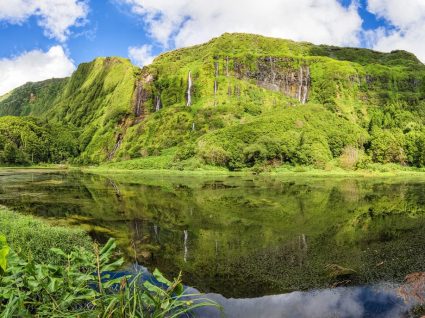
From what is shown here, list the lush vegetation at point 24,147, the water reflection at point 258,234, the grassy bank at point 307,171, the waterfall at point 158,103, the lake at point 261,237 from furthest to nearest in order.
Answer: the waterfall at point 158,103, the lush vegetation at point 24,147, the grassy bank at point 307,171, the water reflection at point 258,234, the lake at point 261,237

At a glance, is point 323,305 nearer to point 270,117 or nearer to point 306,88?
point 270,117

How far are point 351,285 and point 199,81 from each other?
570 feet

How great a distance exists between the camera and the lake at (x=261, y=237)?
16969 mm

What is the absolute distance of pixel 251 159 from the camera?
108 metres

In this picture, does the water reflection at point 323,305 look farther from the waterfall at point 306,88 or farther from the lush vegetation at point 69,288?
the waterfall at point 306,88

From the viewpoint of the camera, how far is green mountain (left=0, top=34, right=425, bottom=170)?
115562mm

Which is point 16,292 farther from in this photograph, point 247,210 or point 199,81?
point 199,81

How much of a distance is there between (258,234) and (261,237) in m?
1.08

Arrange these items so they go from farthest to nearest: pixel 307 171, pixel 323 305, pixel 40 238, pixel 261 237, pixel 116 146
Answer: pixel 116 146
pixel 307 171
pixel 261 237
pixel 40 238
pixel 323 305

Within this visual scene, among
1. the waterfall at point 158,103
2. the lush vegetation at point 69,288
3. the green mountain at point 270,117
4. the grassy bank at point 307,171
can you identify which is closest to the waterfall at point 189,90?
the green mountain at point 270,117

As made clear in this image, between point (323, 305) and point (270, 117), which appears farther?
point (270, 117)

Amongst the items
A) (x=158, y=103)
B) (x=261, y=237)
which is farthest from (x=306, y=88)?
(x=261, y=237)

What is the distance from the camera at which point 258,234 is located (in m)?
27.2

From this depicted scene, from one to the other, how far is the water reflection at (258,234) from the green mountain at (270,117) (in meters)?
64.0
